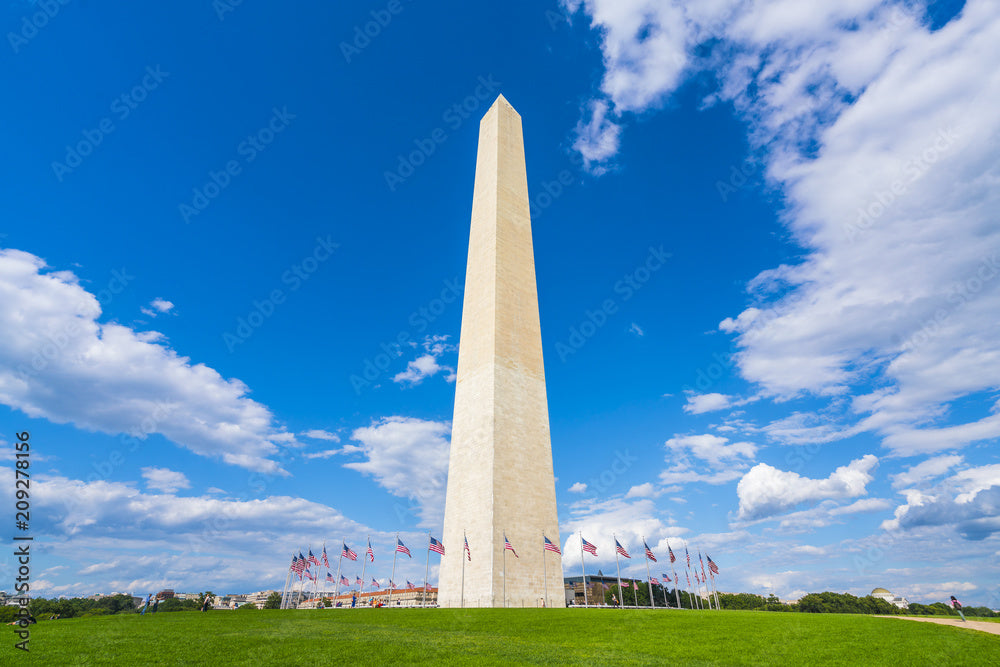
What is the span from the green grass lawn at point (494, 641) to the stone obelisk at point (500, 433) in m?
8.46

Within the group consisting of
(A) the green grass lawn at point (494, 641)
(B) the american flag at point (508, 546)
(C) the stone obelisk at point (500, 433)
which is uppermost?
(C) the stone obelisk at point (500, 433)

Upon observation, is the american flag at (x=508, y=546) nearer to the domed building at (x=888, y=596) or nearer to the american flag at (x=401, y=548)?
the american flag at (x=401, y=548)

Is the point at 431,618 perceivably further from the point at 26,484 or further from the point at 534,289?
the point at 534,289

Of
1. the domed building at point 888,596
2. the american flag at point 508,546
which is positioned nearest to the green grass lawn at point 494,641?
the american flag at point 508,546

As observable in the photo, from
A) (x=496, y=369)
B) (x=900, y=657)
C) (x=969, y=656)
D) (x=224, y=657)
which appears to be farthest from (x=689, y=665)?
(x=496, y=369)

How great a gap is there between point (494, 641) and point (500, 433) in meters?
17.6

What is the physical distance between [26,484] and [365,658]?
9.10 m

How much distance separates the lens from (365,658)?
12062 millimetres

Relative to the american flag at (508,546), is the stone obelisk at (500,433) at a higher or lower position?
higher

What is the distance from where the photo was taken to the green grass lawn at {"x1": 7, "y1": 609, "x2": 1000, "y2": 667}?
40.4 feet

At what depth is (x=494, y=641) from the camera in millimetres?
14945

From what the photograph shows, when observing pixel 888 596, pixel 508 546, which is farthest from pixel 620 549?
pixel 888 596

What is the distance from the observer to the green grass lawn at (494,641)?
12.3 metres

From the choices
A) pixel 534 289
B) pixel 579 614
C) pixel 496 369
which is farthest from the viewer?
pixel 534 289
